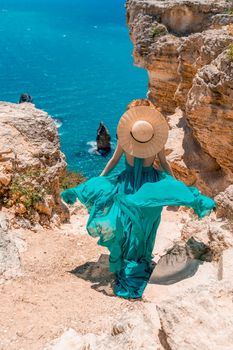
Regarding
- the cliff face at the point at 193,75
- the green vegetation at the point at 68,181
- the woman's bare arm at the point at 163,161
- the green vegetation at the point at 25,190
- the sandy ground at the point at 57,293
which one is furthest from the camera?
the cliff face at the point at 193,75

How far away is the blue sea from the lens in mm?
37781

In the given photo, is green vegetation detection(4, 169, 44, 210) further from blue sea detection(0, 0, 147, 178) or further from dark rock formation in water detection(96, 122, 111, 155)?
dark rock formation in water detection(96, 122, 111, 155)

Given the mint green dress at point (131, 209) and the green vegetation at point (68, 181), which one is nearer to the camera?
the mint green dress at point (131, 209)

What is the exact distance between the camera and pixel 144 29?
21.3m

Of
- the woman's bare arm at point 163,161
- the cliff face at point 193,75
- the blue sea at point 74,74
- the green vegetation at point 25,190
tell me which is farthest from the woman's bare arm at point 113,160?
the blue sea at point 74,74

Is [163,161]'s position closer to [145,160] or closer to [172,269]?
[145,160]

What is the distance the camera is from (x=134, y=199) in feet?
21.2

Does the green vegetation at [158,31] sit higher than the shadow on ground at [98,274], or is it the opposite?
the shadow on ground at [98,274]

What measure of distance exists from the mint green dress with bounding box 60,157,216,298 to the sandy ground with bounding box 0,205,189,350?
397 mm

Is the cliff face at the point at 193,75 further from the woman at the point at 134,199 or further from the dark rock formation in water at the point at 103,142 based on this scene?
the dark rock formation in water at the point at 103,142

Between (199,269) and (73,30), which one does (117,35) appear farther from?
(199,269)

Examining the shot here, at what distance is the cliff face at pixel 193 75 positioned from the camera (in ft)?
41.7

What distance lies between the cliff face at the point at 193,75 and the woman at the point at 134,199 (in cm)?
608

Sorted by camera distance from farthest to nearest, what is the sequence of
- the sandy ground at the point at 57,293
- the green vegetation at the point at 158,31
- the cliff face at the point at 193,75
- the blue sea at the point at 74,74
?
1. the blue sea at the point at 74,74
2. the green vegetation at the point at 158,31
3. the cliff face at the point at 193,75
4. the sandy ground at the point at 57,293
